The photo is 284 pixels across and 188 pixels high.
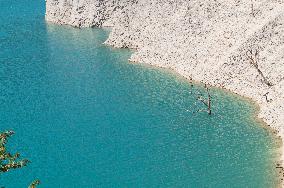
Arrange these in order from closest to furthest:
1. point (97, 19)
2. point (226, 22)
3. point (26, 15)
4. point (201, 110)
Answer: point (201, 110) → point (226, 22) → point (97, 19) → point (26, 15)

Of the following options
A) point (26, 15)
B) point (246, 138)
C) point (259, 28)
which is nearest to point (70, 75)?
point (259, 28)

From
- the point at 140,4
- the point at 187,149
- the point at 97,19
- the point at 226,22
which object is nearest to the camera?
the point at 187,149

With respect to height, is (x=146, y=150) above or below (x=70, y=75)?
below

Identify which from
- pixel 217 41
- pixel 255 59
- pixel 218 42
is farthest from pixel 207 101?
pixel 217 41

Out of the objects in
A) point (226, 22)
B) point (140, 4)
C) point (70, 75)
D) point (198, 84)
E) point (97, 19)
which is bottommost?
point (198, 84)

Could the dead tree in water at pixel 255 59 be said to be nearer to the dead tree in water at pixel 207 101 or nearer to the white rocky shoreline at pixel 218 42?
the white rocky shoreline at pixel 218 42

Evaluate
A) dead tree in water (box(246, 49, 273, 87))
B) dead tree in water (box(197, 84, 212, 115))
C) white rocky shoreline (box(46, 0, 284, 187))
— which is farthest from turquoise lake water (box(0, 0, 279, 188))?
dead tree in water (box(246, 49, 273, 87))

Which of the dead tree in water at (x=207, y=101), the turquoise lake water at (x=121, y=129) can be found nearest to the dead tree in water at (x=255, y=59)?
the turquoise lake water at (x=121, y=129)

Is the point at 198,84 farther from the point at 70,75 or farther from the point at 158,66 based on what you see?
the point at 70,75
